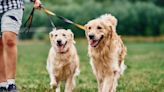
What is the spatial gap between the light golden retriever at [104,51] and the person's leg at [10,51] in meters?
1.10

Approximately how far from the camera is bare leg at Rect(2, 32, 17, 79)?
8.34 meters

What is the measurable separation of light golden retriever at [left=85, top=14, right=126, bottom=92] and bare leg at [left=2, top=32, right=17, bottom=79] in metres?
1.10

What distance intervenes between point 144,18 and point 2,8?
1655 inches

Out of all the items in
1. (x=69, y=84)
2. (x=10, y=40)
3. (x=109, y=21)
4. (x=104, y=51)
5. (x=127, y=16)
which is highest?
(x=109, y=21)

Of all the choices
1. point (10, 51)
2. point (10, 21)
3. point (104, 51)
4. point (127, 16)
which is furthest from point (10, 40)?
point (127, 16)

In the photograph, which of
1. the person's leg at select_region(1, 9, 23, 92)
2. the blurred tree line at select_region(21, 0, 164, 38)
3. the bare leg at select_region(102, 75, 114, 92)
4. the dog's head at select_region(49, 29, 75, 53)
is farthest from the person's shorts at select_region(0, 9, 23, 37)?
the blurred tree line at select_region(21, 0, 164, 38)

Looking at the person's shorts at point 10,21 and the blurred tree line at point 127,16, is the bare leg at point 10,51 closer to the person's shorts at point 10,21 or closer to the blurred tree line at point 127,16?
the person's shorts at point 10,21

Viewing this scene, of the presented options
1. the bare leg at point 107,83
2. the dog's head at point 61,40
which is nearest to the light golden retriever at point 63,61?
the dog's head at point 61,40

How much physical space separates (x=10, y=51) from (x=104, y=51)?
1403 mm

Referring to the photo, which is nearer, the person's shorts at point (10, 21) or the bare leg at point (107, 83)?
the person's shorts at point (10, 21)

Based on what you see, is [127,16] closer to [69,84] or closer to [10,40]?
[69,84]

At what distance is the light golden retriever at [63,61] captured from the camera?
9.59 meters

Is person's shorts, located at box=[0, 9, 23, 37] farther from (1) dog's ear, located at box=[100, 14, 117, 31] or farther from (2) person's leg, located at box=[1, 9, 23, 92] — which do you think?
(1) dog's ear, located at box=[100, 14, 117, 31]

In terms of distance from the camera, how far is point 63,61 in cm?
964
